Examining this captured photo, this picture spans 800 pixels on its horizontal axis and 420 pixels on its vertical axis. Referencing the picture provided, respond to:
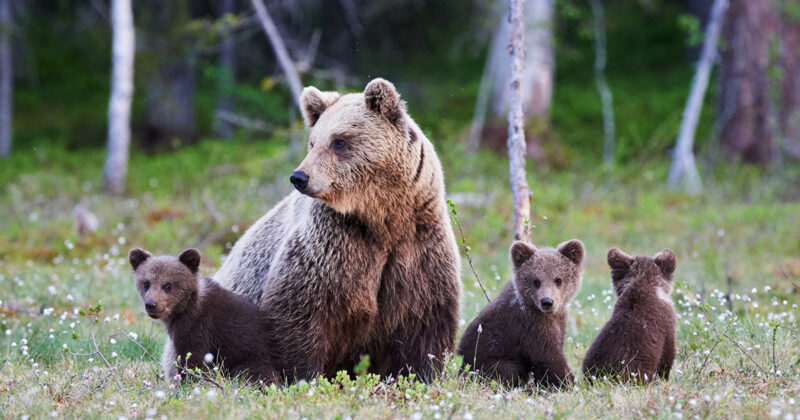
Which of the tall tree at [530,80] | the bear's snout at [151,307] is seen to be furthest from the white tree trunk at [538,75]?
the bear's snout at [151,307]

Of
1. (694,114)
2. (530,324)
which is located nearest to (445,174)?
(694,114)

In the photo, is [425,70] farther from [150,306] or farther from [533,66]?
[150,306]

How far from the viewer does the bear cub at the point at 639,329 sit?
520 centimetres

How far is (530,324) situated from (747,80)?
15.2m

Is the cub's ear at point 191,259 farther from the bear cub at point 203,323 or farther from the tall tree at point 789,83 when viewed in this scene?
the tall tree at point 789,83

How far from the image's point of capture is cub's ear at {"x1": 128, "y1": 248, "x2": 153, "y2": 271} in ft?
18.1

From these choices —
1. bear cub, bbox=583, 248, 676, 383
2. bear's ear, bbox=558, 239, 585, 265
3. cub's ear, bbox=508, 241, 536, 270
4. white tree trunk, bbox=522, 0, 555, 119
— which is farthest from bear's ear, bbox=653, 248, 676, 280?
white tree trunk, bbox=522, 0, 555, 119

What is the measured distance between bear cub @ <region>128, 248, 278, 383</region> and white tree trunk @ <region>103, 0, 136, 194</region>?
481 inches

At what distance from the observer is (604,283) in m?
9.88

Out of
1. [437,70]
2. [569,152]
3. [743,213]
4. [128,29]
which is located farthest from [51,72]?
[743,213]

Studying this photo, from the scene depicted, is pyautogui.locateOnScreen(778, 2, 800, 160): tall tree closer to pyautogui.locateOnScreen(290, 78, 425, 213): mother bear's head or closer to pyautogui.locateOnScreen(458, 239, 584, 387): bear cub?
pyautogui.locateOnScreen(458, 239, 584, 387): bear cub

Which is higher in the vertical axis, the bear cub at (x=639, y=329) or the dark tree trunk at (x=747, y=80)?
the dark tree trunk at (x=747, y=80)

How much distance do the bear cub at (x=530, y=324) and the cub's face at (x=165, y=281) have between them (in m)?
1.90

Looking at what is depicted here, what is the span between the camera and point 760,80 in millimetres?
18281
